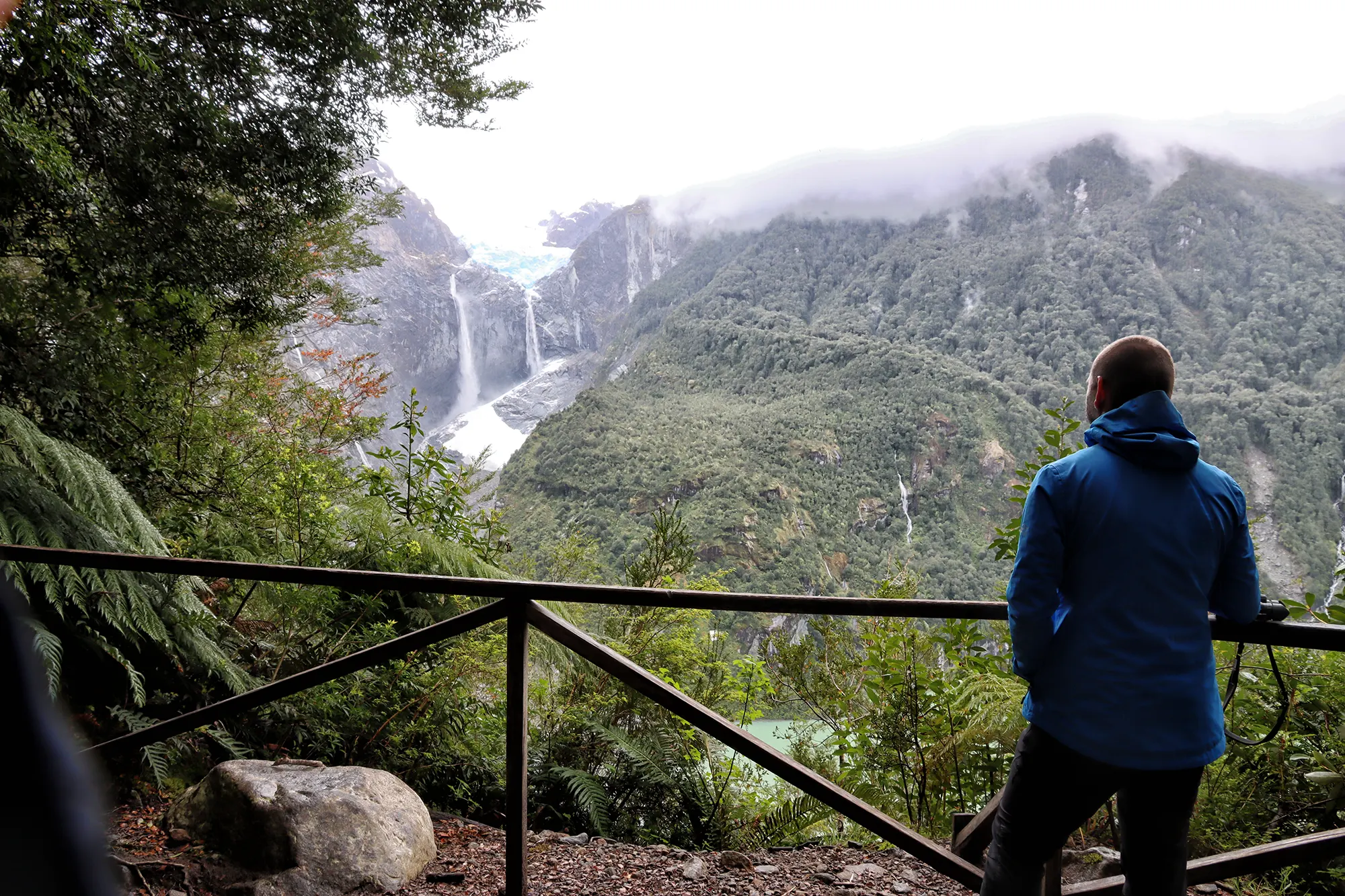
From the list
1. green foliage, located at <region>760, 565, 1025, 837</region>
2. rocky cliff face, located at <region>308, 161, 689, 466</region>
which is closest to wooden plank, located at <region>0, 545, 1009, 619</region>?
green foliage, located at <region>760, 565, 1025, 837</region>

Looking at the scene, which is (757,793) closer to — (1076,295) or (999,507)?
(999,507)

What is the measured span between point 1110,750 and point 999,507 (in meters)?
54.0

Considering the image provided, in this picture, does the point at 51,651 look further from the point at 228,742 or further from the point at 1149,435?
the point at 1149,435

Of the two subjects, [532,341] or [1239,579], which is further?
[532,341]

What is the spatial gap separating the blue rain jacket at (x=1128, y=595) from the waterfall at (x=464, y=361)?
87834 mm

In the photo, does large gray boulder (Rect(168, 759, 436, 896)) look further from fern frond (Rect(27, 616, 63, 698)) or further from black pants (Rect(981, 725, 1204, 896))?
black pants (Rect(981, 725, 1204, 896))

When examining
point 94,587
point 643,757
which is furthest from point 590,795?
point 94,587

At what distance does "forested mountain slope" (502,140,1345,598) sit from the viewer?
4222 cm

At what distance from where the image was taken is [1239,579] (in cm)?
160

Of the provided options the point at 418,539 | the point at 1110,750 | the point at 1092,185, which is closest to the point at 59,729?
the point at 1110,750

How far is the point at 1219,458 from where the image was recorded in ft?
143

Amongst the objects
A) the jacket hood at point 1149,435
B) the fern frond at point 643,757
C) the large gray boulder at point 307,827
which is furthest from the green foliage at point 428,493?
the jacket hood at point 1149,435

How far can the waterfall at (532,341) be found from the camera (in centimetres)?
9267

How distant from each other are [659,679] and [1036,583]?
2.99 feet
